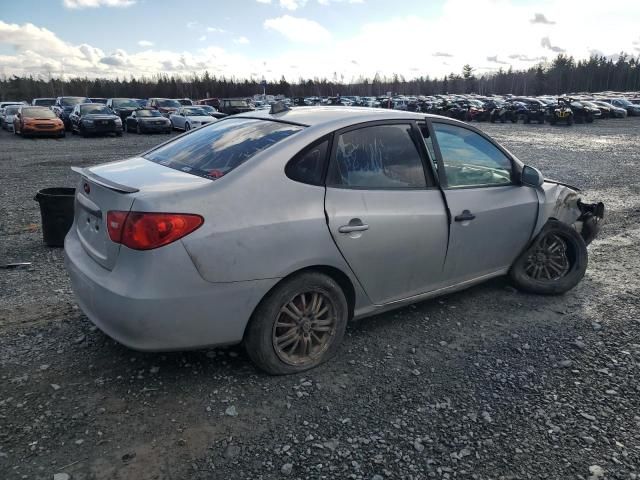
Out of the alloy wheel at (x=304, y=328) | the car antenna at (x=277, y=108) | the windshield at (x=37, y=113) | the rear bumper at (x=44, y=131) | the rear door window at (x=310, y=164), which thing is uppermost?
the windshield at (x=37, y=113)

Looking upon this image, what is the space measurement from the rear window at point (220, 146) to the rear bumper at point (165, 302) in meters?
0.67

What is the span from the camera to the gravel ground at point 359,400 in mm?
2498

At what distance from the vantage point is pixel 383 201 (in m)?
3.39

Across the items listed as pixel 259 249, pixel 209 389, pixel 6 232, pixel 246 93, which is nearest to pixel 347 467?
pixel 209 389

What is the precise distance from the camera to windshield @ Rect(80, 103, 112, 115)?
24.2 meters

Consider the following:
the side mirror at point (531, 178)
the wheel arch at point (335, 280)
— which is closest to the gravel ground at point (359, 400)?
the wheel arch at point (335, 280)

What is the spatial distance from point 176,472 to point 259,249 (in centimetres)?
120

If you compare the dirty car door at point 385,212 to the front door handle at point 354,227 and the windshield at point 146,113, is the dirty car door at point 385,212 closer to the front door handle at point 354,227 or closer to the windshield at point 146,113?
the front door handle at point 354,227

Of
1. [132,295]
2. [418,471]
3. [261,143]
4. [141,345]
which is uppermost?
[261,143]

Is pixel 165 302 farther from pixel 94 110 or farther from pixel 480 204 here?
pixel 94 110

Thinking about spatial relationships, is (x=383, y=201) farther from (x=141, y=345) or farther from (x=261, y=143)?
(x=141, y=345)

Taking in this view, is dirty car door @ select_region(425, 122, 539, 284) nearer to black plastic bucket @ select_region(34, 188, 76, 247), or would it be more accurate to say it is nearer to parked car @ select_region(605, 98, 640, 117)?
black plastic bucket @ select_region(34, 188, 76, 247)

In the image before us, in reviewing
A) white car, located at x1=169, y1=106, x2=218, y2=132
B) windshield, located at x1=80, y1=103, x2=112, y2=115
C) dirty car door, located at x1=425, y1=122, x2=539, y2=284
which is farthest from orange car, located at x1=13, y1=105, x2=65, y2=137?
dirty car door, located at x1=425, y1=122, x2=539, y2=284

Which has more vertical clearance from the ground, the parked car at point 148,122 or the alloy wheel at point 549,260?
the parked car at point 148,122
